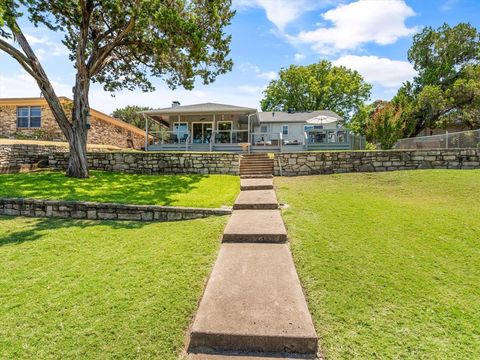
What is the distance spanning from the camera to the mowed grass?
205 cm

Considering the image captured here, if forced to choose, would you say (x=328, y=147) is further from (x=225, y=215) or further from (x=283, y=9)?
(x=225, y=215)

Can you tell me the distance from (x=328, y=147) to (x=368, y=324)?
15.8 meters

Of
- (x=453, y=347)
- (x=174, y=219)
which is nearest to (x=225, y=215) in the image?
(x=174, y=219)

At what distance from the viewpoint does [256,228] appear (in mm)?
4270

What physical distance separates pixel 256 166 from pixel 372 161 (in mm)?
4641

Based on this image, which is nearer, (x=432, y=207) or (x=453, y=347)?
(x=453, y=347)

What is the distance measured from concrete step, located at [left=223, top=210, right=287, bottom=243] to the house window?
19991 millimetres

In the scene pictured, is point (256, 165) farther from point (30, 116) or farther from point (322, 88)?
point (322, 88)

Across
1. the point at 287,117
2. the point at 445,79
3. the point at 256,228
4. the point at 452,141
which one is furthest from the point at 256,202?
the point at 445,79

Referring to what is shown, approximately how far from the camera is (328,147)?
17.0 meters

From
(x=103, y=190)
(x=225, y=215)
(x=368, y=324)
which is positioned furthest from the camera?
(x=103, y=190)

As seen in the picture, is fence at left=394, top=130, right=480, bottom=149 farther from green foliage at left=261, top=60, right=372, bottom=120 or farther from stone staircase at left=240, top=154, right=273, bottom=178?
green foliage at left=261, top=60, right=372, bottom=120

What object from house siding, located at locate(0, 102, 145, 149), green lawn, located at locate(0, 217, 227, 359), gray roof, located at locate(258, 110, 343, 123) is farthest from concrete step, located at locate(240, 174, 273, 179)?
gray roof, located at locate(258, 110, 343, 123)

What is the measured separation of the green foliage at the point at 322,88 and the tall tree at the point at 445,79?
8070mm
